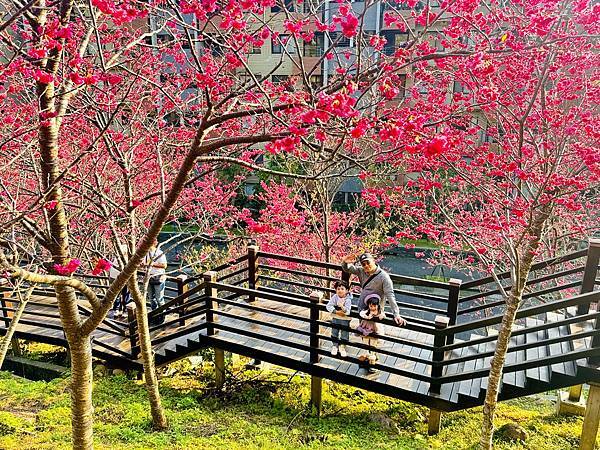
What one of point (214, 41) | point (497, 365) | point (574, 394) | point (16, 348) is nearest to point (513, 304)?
point (497, 365)

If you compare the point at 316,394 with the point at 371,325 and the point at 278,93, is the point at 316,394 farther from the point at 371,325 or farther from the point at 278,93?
the point at 278,93

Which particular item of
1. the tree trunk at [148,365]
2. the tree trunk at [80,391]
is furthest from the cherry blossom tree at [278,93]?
the tree trunk at [148,365]

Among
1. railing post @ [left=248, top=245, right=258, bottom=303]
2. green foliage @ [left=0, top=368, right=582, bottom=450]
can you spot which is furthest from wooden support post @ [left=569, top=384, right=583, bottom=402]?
railing post @ [left=248, top=245, right=258, bottom=303]

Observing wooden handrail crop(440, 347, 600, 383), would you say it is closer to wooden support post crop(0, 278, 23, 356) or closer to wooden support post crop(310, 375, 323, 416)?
wooden support post crop(310, 375, 323, 416)

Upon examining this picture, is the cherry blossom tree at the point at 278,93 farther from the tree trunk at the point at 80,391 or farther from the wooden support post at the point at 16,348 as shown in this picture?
the wooden support post at the point at 16,348

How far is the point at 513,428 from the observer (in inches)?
266

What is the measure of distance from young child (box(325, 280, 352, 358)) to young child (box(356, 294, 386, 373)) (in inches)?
9.7

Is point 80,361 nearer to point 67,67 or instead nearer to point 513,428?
point 67,67

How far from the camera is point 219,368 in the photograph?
26.9ft

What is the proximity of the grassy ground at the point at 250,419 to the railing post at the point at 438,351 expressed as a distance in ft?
3.14

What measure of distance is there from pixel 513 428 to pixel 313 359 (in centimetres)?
318

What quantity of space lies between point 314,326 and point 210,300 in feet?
6.49

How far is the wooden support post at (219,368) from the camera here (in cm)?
811

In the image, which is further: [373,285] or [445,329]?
[373,285]
